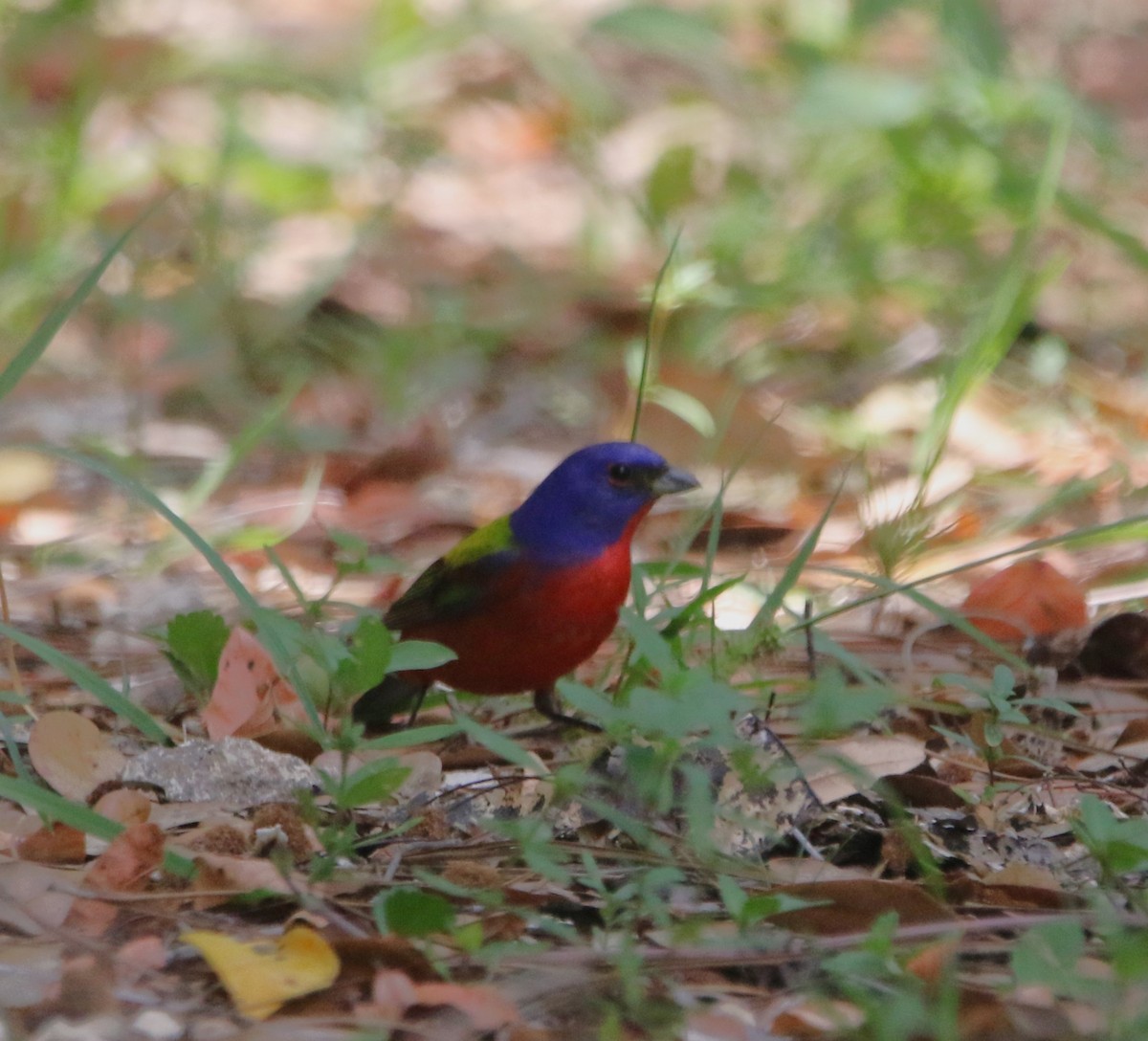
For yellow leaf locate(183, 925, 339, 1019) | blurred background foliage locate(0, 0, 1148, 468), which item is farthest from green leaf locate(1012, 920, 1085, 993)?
blurred background foliage locate(0, 0, 1148, 468)

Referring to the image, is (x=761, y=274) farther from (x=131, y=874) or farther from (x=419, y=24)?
(x=131, y=874)

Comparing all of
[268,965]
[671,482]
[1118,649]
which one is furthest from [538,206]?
[268,965]

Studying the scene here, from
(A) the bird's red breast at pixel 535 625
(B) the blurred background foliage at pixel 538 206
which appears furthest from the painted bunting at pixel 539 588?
(B) the blurred background foliage at pixel 538 206

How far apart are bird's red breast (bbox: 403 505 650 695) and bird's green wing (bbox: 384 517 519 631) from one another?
29mm

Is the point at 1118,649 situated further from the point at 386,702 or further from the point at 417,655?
the point at 417,655

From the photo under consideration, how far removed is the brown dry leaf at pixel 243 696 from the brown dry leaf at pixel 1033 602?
1619 millimetres

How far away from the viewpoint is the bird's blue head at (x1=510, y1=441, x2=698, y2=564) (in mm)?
3936

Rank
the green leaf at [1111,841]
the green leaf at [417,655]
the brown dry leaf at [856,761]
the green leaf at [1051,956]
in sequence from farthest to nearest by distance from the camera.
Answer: the brown dry leaf at [856,761] < the green leaf at [417,655] < the green leaf at [1111,841] < the green leaf at [1051,956]

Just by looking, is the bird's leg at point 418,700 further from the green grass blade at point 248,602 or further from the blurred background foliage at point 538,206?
the blurred background foliage at point 538,206

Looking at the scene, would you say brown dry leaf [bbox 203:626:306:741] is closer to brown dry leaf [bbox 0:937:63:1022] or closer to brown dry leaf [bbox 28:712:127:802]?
brown dry leaf [bbox 28:712:127:802]

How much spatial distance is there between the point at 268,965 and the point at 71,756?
971 millimetres

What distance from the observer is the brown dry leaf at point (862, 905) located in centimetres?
239

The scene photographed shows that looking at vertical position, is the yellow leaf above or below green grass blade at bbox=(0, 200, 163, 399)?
below

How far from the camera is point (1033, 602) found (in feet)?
13.1
